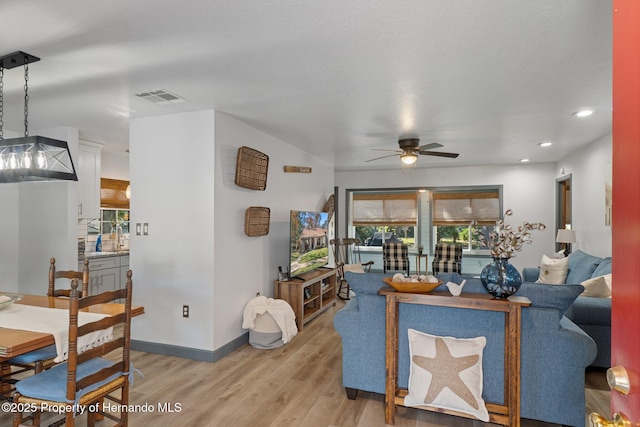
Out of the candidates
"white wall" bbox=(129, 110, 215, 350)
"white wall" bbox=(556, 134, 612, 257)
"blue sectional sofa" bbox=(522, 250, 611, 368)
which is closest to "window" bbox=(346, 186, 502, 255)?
"white wall" bbox=(556, 134, 612, 257)

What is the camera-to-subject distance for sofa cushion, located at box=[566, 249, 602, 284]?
4.34 m

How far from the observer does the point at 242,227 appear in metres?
4.05

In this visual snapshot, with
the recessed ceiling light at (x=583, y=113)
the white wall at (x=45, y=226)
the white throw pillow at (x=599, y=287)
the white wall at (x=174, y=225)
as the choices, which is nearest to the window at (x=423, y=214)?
the recessed ceiling light at (x=583, y=113)

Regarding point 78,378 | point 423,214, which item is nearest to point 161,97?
point 78,378

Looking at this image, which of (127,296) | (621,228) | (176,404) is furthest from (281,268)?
(621,228)

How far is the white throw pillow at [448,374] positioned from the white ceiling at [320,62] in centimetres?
185

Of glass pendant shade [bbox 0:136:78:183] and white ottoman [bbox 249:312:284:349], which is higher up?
glass pendant shade [bbox 0:136:78:183]

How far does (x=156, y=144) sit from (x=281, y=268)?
6.99 ft

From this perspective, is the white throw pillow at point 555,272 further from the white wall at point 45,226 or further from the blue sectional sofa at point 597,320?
the white wall at point 45,226

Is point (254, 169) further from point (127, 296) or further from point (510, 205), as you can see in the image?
point (510, 205)

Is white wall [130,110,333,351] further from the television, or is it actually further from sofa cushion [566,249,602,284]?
sofa cushion [566,249,602,284]

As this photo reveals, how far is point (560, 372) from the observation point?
2.30 metres

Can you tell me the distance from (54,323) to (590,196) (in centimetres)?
607

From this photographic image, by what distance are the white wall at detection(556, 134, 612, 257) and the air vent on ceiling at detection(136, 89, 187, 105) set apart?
4874 millimetres
